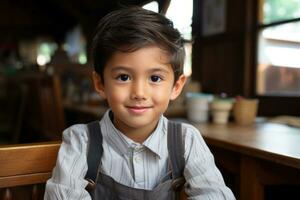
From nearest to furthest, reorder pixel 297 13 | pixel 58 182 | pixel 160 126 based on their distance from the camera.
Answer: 1. pixel 58 182
2. pixel 160 126
3. pixel 297 13

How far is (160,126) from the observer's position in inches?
36.0

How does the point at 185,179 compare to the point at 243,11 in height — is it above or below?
below

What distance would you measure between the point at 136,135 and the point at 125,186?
0.45 feet

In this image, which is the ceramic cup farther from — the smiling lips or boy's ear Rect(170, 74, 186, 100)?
the smiling lips

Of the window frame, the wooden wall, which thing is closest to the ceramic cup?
the window frame

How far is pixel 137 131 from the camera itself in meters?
0.90

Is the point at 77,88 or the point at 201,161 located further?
the point at 77,88

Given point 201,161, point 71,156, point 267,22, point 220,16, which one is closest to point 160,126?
point 201,161

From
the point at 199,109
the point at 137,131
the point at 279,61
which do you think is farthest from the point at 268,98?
the point at 137,131

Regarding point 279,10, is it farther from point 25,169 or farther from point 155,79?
point 25,169

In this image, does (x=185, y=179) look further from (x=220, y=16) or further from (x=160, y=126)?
(x=220, y=16)

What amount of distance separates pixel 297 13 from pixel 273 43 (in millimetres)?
245

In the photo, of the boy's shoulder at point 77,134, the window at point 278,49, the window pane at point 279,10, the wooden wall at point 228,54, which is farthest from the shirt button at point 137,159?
the wooden wall at point 228,54

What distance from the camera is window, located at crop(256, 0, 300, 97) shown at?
1.94 metres
